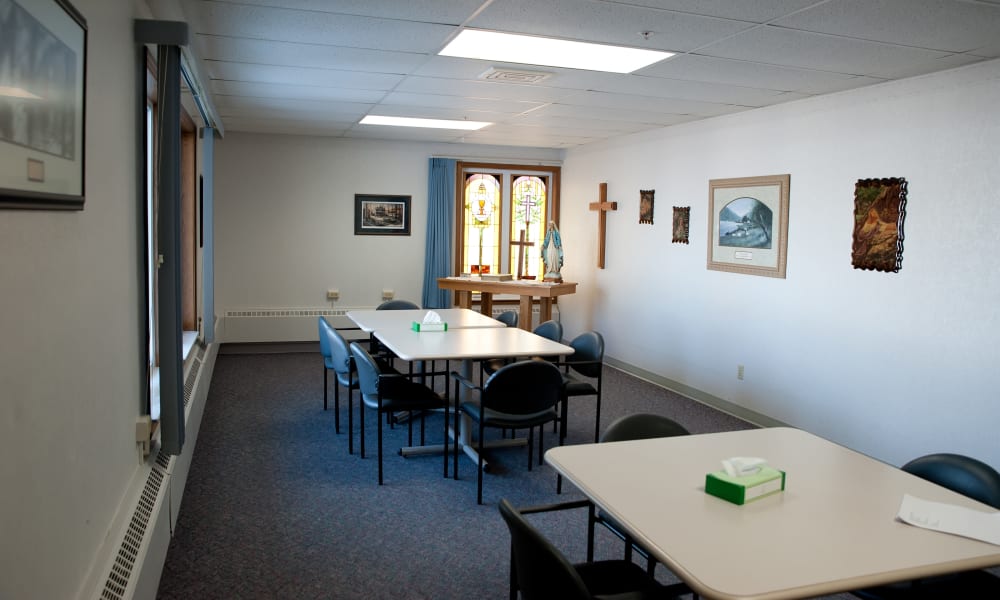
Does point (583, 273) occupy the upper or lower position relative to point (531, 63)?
lower

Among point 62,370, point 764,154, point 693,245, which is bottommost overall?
point 62,370

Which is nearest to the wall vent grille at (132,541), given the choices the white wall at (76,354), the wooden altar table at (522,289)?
the white wall at (76,354)

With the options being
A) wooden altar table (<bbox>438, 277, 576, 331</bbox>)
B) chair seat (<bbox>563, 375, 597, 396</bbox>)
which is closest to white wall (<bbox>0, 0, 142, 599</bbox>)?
chair seat (<bbox>563, 375, 597, 396</bbox>)

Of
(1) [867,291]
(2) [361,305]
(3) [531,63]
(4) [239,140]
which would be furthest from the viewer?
(2) [361,305]

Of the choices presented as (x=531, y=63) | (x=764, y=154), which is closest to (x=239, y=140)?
(x=531, y=63)

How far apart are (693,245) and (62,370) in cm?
559

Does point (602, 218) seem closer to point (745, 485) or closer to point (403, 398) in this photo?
point (403, 398)

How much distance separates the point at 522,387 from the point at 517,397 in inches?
2.7

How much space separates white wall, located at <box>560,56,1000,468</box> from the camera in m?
4.16

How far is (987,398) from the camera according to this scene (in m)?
4.07

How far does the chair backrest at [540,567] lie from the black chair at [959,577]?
103 cm

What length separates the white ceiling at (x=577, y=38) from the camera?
327 cm

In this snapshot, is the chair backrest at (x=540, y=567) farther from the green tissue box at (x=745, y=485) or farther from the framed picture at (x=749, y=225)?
the framed picture at (x=749, y=225)

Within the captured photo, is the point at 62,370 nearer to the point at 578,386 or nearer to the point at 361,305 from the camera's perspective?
the point at 578,386
